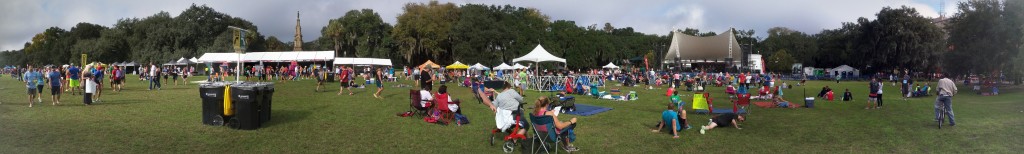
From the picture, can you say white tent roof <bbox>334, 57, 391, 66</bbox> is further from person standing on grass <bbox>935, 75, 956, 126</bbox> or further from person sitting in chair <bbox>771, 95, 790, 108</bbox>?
person standing on grass <bbox>935, 75, 956, 126</bbox>

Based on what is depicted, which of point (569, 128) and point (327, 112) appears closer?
point (569, 128)

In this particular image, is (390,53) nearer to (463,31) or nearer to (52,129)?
(463,31)

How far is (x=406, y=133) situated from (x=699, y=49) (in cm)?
5689

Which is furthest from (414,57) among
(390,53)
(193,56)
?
(193,56)

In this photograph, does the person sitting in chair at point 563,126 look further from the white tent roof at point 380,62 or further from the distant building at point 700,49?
the distant building at point 700,49

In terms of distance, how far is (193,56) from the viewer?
47.2m

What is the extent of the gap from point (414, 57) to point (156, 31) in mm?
23780

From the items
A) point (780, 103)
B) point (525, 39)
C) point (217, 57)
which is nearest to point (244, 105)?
point (780, 103)

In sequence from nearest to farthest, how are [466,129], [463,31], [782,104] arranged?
[466,129], [782,104], [463,31]

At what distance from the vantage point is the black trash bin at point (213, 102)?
29.6ft

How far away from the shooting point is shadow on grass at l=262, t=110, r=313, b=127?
395 inches

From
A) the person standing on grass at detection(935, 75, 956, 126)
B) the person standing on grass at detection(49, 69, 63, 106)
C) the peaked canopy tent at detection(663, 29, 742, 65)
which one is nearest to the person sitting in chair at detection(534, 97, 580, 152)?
the person standing on grass at detection(935, 75, 956, 126)

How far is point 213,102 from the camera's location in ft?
30.1

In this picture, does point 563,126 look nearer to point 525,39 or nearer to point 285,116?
point 285,116
